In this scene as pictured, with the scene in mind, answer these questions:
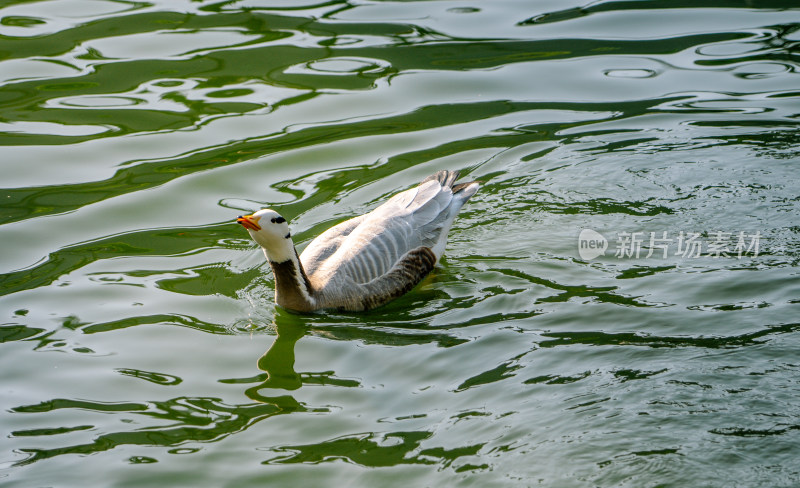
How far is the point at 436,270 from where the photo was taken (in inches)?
321

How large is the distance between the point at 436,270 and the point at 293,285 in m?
1.33

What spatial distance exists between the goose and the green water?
0.18 metres

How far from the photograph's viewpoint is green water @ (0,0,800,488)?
562 centimetres

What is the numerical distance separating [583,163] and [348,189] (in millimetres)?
2167

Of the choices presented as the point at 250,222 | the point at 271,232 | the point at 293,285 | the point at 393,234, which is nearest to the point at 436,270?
the point at 393,234

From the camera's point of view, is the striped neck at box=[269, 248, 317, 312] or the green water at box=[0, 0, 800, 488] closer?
the green water at box=[0, 0, 800, 488]

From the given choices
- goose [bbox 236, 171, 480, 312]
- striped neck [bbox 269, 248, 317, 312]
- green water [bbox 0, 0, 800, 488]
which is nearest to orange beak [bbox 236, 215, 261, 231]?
goose [bbox 236, 171, 480, 312]

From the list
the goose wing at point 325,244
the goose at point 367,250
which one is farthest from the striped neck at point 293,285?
the goose wing at point 325,244

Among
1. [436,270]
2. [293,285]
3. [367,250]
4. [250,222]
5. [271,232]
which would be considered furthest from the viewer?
[436,270]

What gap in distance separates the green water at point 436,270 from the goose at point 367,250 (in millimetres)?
178

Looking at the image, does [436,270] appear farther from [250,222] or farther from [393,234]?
[250,222]

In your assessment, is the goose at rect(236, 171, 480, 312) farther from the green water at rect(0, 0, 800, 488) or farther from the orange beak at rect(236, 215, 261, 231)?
the green water at rect(0, 0, 800, 488)

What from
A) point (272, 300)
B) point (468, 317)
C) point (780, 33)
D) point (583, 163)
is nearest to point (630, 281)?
point (468, 317)

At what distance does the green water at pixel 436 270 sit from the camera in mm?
5621
